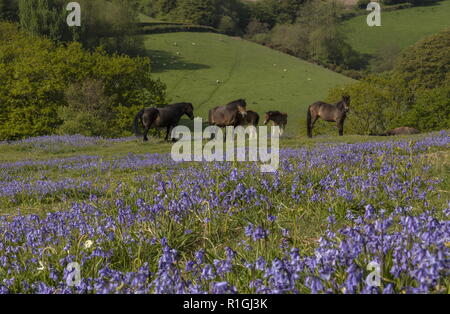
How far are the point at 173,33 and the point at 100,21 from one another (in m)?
27.6

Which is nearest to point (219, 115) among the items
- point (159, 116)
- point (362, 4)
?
point (159, 116)

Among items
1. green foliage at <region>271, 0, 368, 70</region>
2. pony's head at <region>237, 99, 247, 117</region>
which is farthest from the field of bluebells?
green foliage at <region>271, 0, 368, 70</region>

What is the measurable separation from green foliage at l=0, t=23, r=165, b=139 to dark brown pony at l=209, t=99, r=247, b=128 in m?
17.3

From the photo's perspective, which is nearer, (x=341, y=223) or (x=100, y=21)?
(x=341, y=223)

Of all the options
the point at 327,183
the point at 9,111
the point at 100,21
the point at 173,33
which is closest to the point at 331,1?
the point at 173,33

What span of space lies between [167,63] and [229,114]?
61086 millimetres

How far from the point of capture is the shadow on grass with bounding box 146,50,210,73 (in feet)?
279

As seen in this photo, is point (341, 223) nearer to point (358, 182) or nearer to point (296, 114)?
point (358, 182)

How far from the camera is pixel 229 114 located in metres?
29.3

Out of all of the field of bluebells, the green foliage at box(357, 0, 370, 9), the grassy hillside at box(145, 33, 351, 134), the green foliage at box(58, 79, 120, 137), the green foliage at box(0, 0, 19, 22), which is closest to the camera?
the field of bluebells

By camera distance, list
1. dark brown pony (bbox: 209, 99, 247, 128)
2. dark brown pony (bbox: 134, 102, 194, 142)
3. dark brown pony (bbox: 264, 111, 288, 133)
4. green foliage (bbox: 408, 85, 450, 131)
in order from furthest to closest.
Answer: green foliage (bbox: 408, 85, 450, 131) < dark brown pony (bbox: 264, 111, 288, 133) < dark brown pony (bbox: 134, 102, 194, 142) < dark brown pony (bbox: 209, 99, 247, 128)

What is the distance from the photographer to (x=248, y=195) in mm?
7840

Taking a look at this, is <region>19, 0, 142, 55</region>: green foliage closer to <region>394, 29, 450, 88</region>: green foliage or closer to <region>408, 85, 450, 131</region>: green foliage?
<region>394, 29, 450, 88</region>: green foliage

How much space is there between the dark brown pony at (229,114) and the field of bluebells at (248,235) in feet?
54.6
